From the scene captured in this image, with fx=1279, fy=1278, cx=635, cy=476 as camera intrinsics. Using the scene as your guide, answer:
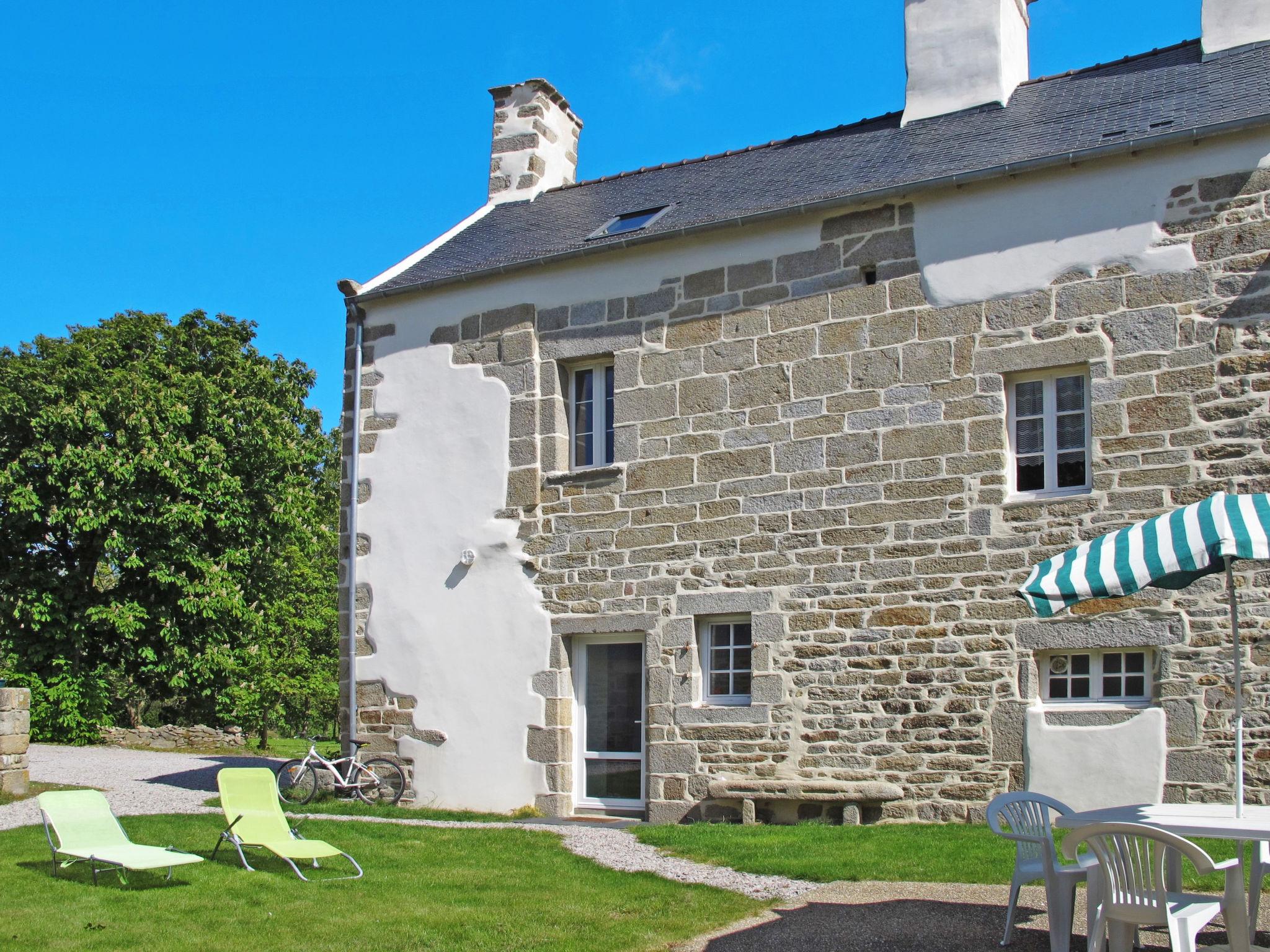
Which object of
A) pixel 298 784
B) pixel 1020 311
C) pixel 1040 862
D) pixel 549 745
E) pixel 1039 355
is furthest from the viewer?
pixel 298 784

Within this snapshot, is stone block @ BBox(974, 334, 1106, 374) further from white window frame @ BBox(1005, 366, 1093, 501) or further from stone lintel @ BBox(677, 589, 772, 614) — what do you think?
stone lintel @ BBox(677, 589, 772, 614)

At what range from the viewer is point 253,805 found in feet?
27.0

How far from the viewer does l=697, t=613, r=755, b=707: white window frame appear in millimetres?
10812

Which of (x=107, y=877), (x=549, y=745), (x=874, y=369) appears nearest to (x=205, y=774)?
(x=549, y=745)

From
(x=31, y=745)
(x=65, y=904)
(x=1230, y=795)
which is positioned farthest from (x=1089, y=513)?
(x=31, y=745)

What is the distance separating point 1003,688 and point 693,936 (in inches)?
169

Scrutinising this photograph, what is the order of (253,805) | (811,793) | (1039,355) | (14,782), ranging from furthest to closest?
(14,782), (811,793), (1039,355), (253,805)

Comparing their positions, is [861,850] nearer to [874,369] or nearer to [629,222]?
[874,369]

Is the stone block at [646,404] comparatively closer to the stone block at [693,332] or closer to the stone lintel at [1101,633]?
the stone block at [693,332]

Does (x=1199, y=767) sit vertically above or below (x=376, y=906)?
above

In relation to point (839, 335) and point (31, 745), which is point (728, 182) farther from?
point (31, 745)

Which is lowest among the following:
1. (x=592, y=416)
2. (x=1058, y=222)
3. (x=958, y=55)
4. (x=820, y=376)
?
(x=592, y=416)

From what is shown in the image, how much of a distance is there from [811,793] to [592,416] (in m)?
4.07

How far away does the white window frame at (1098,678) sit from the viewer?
9.16 m
